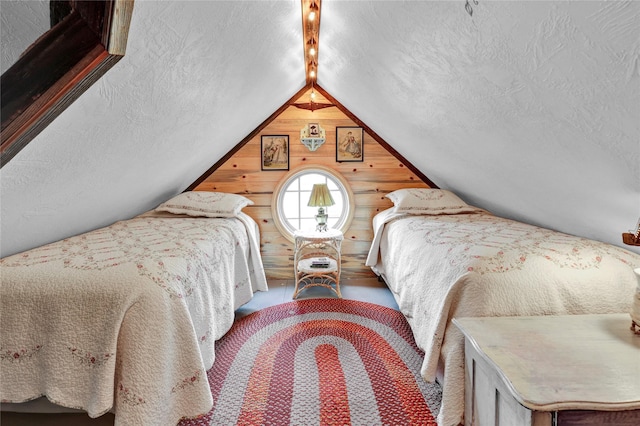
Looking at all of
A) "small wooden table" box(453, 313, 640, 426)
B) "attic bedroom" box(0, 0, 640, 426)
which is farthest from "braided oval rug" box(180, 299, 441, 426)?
"small wooden table" box(453, 313, 640, 426)

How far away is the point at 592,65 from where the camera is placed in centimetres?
101

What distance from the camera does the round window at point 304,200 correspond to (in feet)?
11.9

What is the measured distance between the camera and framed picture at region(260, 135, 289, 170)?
357 cm

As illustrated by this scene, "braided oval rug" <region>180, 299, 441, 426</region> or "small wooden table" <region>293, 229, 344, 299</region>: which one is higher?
"small wooden table" <region>293, 229, 344, 299</region>

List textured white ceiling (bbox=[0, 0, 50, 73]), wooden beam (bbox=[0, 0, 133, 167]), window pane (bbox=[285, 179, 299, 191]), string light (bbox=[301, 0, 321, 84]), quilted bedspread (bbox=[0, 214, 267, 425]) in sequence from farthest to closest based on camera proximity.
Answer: window pane (bbox=[285, 179, 299, 191]) < string light (bbox=[301, 0, 321, 84]) < quilted bedspread (bbox=[0, 214, 267, 425]) < textured white ceiling (bbox=[0, 0, 50, 73]) < wooden beam (bbox=[0, 0, 133, 167])

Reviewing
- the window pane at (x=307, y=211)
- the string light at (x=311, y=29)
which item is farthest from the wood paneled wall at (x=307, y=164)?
the string light at (x=311, y=29)

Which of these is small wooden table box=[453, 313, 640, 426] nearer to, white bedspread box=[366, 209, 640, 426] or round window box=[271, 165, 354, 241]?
white bedspread box=[366, 209, 640, 426]

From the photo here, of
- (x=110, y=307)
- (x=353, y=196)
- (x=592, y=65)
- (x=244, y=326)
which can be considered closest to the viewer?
(x=592, y=65)

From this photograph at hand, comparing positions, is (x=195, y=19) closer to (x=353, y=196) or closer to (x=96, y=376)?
(x=96, y=376)

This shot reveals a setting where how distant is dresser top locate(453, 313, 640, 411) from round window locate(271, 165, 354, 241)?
2366 mm

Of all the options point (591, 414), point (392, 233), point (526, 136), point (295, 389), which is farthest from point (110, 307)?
point (392, 233)

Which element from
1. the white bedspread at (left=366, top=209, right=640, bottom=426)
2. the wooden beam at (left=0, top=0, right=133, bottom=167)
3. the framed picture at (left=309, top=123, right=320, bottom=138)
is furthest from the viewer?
the framed picture at (left=309, top=123, right=320, bottom=138)

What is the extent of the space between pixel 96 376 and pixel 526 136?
2.07m

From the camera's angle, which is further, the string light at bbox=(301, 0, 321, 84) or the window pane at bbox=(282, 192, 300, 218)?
the window pane at bbox=(282, 192, 300, 218)
